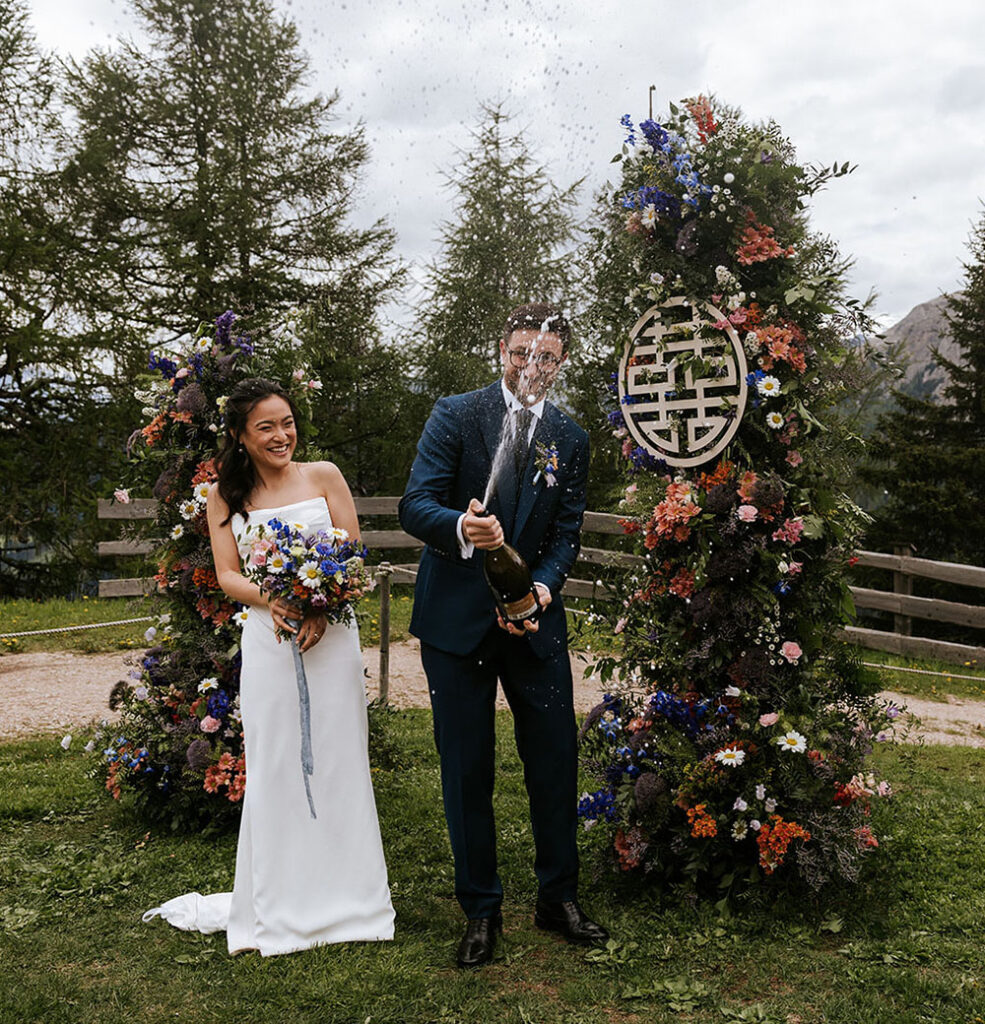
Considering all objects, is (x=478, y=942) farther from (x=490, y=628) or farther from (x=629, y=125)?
(x=629, y=125)

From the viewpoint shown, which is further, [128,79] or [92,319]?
[128,79]

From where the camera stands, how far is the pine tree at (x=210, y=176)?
1467cm

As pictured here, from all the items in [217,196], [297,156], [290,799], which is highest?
[297,156]

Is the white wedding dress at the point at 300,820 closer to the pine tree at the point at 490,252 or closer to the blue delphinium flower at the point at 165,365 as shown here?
the blue delphinium flower at the point at 165,365

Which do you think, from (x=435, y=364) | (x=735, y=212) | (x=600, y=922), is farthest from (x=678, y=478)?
(x=435, y=364)

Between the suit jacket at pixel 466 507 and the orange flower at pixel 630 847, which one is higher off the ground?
the suit jacket at pixel 466 507

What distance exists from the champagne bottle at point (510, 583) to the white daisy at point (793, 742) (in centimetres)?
116

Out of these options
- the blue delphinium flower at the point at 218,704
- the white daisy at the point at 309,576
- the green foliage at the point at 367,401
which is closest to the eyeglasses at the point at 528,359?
the white daisy at the point at 309,576

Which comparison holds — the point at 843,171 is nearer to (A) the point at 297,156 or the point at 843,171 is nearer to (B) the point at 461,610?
(B) the point at 461,610

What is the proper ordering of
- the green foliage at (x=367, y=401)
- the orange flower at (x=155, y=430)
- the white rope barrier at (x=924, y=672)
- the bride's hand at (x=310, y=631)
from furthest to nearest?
the green foliage at (x=367, y=401)
the white rope barrier at (x=924, y=672)
the orange flower at (x=155, y=430)
the bride's hand at (x=310, y=631)

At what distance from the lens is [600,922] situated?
3.63 metres

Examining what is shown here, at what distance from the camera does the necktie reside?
3.37 meters

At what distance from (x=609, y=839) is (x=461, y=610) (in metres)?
1.39

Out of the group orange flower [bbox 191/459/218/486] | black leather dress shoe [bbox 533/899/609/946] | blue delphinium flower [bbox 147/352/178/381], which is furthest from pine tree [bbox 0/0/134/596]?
black leather dress shoe [bbox 533/899/609/946]
